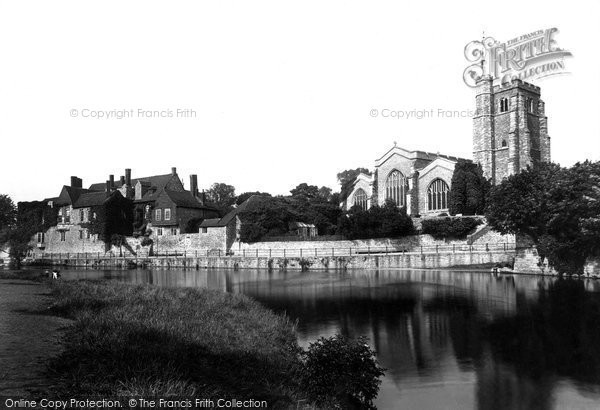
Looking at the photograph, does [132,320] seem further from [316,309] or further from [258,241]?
[258,241]

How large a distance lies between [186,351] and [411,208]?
2153 inches

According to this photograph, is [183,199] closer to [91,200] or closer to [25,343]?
[91,200]

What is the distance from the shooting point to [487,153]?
62.2 meters

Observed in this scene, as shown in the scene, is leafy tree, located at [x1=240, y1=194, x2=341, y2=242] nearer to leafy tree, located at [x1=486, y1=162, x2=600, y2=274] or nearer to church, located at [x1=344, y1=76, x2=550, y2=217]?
church, located at [x1=344, y1=76, x2=550, y2=217]

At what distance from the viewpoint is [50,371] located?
24.0 ft

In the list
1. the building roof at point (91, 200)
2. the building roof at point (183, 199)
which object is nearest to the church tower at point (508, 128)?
A: the building roof at point (183, 199)

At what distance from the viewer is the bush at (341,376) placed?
9.16 metres

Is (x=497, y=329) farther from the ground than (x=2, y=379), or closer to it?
closer to it

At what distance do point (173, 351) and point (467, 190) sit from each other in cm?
5028

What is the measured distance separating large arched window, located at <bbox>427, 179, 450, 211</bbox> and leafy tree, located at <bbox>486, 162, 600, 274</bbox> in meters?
22.2

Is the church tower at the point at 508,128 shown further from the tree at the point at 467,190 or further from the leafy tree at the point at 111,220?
the leafy tree at the point at 111,220

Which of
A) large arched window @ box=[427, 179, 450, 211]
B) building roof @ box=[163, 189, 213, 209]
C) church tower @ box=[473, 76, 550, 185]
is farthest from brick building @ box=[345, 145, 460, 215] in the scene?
building roof @ box=[163, 189, 213, 209]

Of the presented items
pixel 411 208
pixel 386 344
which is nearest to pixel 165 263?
pixel 411 208

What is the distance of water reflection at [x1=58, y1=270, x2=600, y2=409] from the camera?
424 inches
